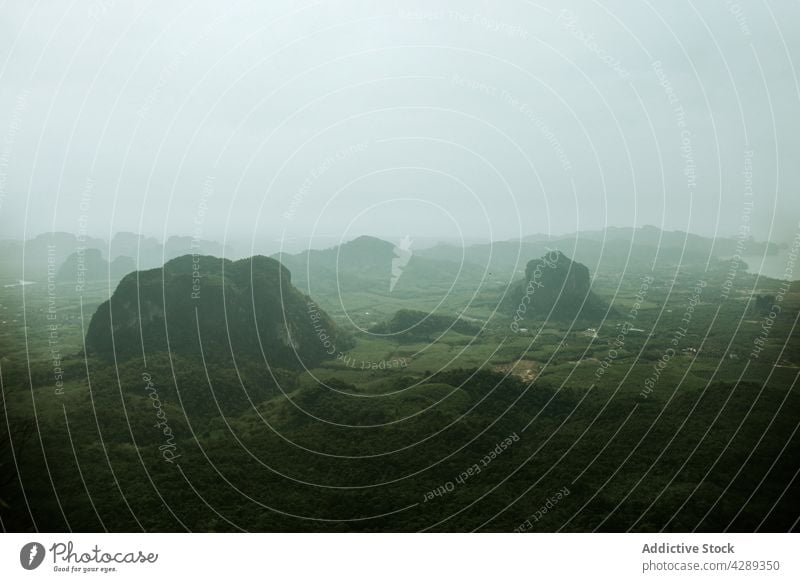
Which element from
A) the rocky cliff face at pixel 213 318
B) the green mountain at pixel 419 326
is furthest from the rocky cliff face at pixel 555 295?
the rocky cliff face at pixel 213 318

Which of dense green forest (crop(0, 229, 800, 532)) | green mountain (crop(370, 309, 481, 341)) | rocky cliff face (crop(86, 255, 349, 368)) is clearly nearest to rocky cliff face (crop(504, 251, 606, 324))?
dense green forest (crop(0, 229, 800, 532))

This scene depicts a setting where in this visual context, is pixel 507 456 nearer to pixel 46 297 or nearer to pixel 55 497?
pixel 55 497

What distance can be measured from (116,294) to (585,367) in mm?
29497

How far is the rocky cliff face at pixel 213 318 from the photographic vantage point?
27.1m

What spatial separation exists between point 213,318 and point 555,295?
109 feet

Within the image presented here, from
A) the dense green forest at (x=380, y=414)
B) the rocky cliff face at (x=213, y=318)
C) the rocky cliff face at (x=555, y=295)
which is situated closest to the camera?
the dense green forest at (x=380, y=414)

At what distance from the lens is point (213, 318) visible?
29125 millimetres

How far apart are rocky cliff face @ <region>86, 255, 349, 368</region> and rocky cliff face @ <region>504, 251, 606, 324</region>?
2135cm

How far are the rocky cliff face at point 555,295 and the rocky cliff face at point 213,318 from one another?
21353 millimetres

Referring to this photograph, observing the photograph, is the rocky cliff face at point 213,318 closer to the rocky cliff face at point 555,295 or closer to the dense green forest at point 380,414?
the dense green forest at point 380,414

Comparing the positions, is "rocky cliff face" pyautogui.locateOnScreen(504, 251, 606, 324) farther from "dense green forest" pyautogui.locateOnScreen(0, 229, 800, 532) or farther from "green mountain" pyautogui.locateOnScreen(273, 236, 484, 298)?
"green mountain" pyautogui.locateOnScreen(273, 236, 484, 298)

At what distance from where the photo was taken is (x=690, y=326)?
3322cm

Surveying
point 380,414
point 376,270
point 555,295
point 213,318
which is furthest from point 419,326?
point 376,270

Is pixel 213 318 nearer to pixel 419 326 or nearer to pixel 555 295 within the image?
pixel 419 326
